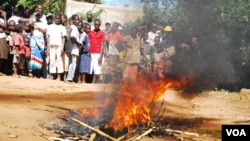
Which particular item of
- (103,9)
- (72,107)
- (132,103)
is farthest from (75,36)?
(103,9)

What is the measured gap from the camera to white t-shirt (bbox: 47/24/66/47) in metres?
11.1

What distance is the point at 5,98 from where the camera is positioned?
8547 millimetres

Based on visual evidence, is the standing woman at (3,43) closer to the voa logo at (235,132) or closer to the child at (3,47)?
the child at (3,47)

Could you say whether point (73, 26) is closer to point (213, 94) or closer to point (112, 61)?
point (112, 61)

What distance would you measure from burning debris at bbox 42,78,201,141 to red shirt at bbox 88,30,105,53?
143 inches

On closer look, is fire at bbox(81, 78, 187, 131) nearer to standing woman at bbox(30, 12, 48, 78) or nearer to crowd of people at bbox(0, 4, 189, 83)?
crowd of people at bbox(0, 4, 189, 83)

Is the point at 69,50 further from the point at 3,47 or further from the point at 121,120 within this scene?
the point at 121,120

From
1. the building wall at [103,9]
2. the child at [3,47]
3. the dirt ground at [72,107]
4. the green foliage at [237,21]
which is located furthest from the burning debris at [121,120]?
the building wall at [103,9]

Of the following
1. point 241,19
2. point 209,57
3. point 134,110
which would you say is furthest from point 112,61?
point 134,110

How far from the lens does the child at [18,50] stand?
430 inches

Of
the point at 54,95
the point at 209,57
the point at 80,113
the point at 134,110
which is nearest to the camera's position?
the point at 134,110

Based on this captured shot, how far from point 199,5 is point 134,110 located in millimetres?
4289

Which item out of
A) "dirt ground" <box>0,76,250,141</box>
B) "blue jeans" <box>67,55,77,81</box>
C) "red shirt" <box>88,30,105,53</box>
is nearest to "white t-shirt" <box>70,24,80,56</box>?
"blue jeans" <box>67,55,77,81</box>

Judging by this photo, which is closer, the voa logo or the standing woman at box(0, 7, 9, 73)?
the voa logo
